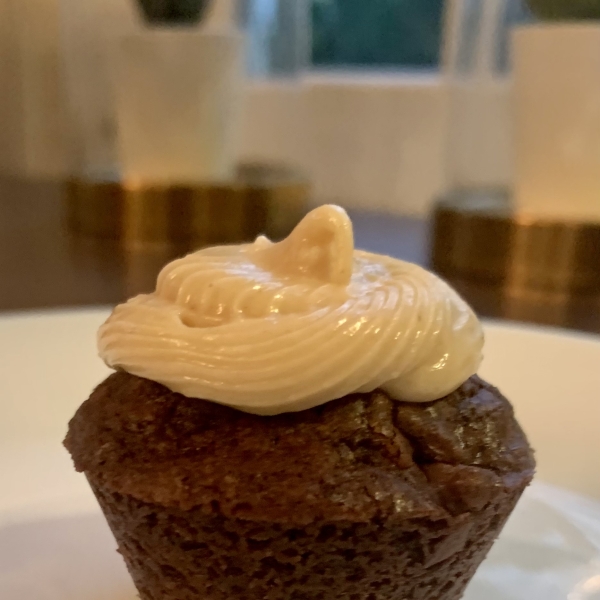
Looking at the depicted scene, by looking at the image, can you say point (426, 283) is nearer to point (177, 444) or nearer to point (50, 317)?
point (177, 444)

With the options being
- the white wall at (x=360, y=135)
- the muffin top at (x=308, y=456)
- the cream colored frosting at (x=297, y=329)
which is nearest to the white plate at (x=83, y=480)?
the muffin top at (x=308, y=456)

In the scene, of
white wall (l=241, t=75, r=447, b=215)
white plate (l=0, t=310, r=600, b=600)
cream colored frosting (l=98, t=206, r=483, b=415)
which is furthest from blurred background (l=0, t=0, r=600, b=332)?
cream colored frosting (l=98, t=206, r=483, b=415)

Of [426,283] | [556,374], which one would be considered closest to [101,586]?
[426,283]

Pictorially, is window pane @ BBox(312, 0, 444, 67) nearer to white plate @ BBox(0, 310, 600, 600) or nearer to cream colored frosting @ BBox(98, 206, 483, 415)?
white plate @ BBox(0, 310, 600, 600)

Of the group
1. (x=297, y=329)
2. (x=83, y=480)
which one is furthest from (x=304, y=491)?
(x=83, y=480)

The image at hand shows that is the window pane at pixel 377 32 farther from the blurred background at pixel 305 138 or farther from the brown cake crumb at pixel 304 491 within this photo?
the brown cake crumb at pixel 304 491

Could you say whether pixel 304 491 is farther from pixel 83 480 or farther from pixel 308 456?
pixel 83 480

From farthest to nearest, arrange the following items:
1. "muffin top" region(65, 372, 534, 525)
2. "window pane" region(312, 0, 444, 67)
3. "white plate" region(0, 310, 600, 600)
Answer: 1. "window pane" region(312, 0, 444, 67)
2. "white plate" region(0, 310, 600, 600)
3. "muffin top" region(65, 372, 534, 525)
